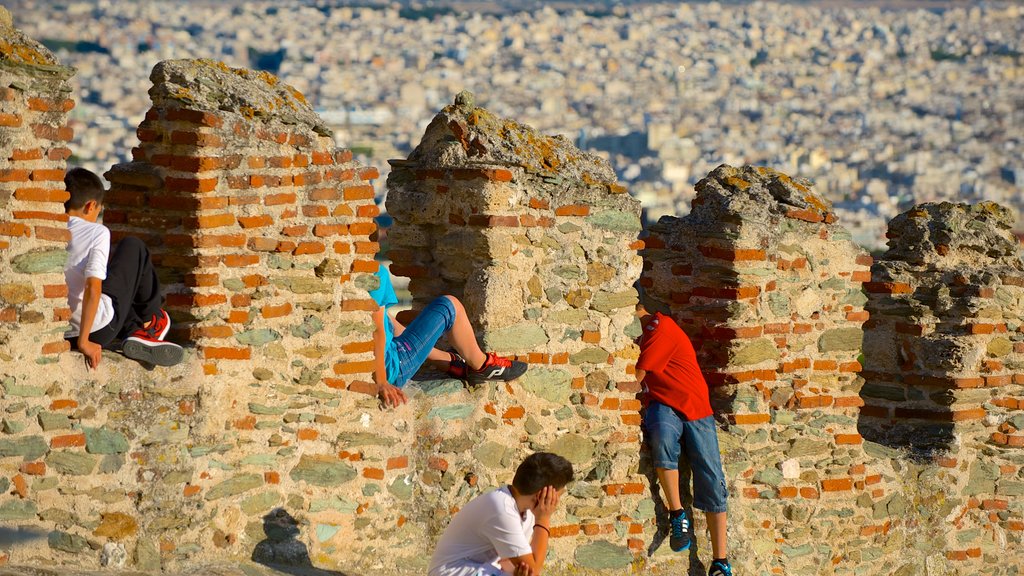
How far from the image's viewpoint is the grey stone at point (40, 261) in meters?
5.37

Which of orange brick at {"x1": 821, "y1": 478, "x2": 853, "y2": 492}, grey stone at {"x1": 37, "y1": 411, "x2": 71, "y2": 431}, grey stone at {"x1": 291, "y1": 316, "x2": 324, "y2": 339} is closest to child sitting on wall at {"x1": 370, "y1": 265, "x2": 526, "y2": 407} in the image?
grey stone at {"x1": 291, "y1": 316, "x2": 324, "y2": 339}

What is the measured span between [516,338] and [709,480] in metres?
1.30

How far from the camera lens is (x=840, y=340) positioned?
808 centimetres

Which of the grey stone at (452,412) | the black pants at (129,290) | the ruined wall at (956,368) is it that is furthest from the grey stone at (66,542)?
the ruined wall at (956,368)

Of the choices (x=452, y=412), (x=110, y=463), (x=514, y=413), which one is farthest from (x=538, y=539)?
(x=110, y=463)

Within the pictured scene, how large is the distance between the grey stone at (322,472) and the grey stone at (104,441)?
81 cm

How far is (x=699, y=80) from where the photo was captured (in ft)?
351

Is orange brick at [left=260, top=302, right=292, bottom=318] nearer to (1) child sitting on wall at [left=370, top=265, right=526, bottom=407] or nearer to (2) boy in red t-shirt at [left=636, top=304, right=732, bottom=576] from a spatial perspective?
(1) child sitting on wall at [left=370, top=265, right=526, bottom=407]

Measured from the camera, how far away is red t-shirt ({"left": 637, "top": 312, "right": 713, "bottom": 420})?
7.32 meters

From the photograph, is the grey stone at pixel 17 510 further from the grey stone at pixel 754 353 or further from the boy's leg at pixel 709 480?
the grey stone at pixel 754 353

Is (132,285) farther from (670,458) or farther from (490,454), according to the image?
(670,458)

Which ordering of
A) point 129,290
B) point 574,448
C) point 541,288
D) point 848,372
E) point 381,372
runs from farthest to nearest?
point 848,372
point 574,448
point 541,288
point 381,372
point 129,290

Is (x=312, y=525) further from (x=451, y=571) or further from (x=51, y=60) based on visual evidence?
(x=51, y=60)

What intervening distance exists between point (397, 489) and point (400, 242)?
1335 mm
